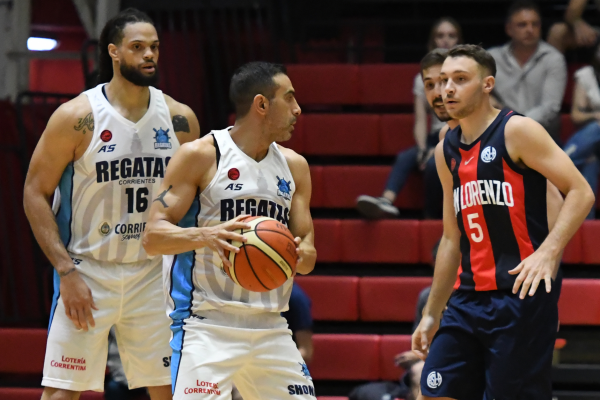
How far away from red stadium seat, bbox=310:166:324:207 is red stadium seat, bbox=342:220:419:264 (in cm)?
51

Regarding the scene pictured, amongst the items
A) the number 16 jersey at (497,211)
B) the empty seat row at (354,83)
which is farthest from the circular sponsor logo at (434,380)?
the empty seat row at (354,83)

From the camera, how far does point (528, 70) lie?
21.5ft

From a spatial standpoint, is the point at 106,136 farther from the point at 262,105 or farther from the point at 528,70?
the point at 528,70

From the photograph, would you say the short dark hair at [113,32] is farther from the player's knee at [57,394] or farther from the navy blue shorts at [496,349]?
the navy blue shorts at [496,349]

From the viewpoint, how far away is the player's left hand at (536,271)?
3.33 meters

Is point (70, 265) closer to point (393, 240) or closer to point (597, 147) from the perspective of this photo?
point (393, 240)

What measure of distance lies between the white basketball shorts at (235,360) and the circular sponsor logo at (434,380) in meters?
0.47

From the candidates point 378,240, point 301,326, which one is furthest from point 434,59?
point 378,240

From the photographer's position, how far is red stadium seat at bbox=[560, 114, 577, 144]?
6900 millimetres

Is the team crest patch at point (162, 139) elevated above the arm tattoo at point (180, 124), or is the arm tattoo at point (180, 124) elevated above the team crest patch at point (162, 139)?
the arm tattoo at point (180, 124)

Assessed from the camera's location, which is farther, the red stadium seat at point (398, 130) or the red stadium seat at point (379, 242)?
the red stadium seat at point (398, 130)

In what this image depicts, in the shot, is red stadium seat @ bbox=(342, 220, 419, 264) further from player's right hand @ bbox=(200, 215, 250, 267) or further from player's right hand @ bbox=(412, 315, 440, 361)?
player's right hand @ bbox=(200, 215, 250, 267)

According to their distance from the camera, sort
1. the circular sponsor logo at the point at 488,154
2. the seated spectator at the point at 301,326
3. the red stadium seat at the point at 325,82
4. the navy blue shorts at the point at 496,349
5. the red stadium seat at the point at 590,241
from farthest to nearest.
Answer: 1. the red stadium seat at the point at 325,82
2. the red stadium seat at the point at 590,241
3. the seated spectator at the point at 301,326
4. the circular sponsor logo at the point at 488,154
5. the navy blue shorts at the point at 496,349

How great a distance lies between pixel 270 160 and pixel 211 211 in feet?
1.03
